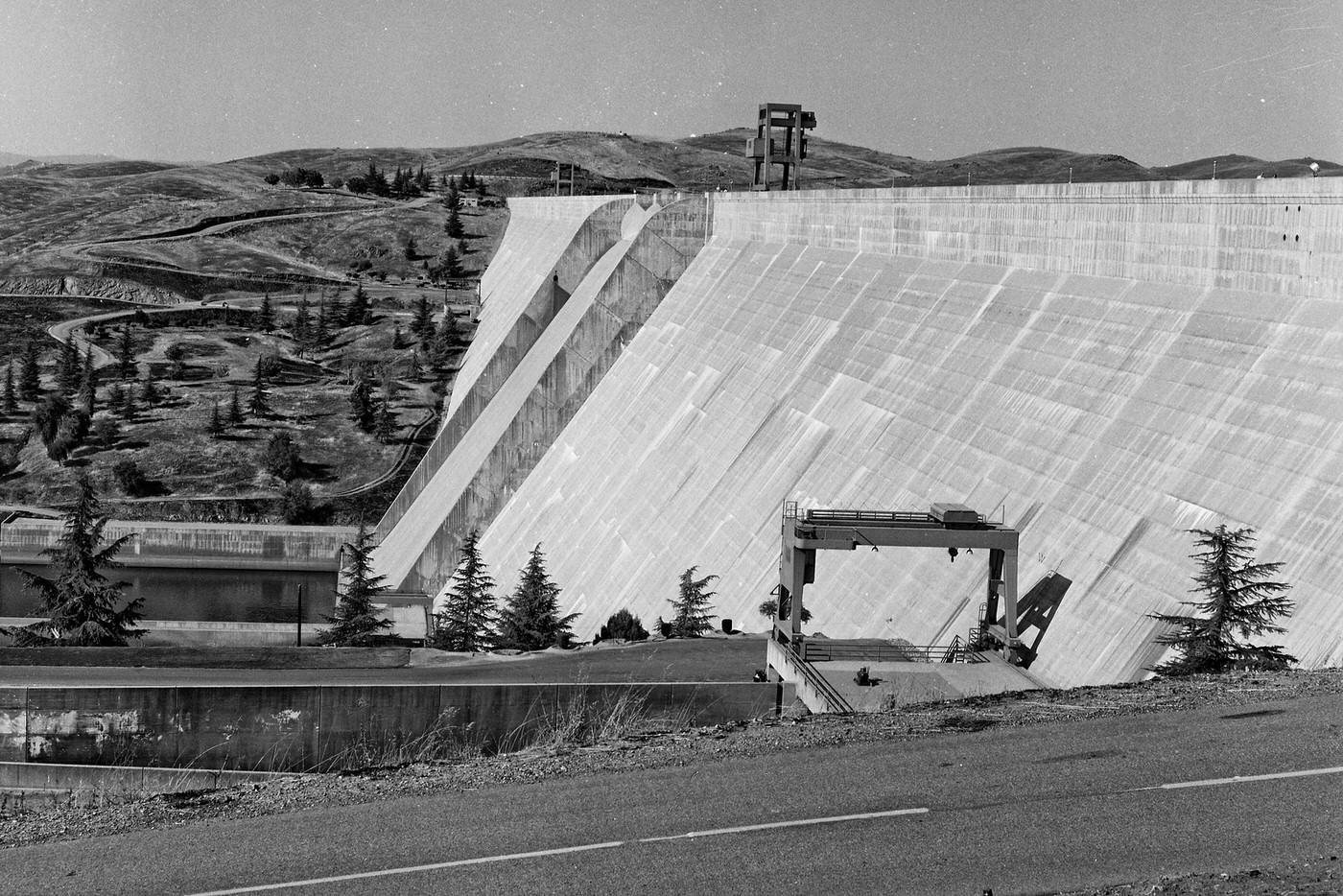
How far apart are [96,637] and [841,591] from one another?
1620cm

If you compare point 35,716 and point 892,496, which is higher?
point 892,496

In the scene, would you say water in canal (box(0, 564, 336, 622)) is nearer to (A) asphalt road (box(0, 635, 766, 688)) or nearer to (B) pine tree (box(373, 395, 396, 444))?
(B) pine tree (box(373, 395, 396, 444))

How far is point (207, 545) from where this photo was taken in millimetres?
47750

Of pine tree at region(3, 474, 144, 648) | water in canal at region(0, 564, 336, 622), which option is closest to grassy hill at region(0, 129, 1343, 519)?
water in canal at region(0, 564, 336, 622)

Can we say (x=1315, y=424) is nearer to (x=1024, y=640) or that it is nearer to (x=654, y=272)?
(x=1024, y=640)

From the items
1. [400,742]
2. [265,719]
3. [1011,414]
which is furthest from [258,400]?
[1011,414]

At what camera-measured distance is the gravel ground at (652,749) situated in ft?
33.3

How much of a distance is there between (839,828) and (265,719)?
33.0 feet

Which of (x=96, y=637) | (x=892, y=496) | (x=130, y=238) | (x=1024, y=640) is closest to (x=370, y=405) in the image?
(x=96, y=637)

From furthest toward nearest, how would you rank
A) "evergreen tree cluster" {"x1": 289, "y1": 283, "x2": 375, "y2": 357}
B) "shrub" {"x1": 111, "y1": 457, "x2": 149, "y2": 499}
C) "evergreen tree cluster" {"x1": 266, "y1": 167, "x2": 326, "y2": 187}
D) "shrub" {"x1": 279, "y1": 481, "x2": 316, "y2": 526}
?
"evergreen tree cluster" {"x1": 266, "y1": 167, "x2": 326, "y2": 187}
"evergreen tree cluster" {"x1": 289, "y1": 283, "x2": 375, "y2": 357}
"shrub" {"x1": 111, "y1": 457, "x2": 149, "y2": 499}
"shrub" {"x1": 279, "y1": 481, "x2": 316, "y2": 526}

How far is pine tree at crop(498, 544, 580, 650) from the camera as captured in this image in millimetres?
24125

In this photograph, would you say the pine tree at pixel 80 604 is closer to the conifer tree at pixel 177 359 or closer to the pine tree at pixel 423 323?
the conifer tree at pixel 177 359

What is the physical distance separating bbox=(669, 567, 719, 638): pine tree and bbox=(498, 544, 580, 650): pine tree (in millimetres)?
2542

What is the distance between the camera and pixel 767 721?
39.3 feet
